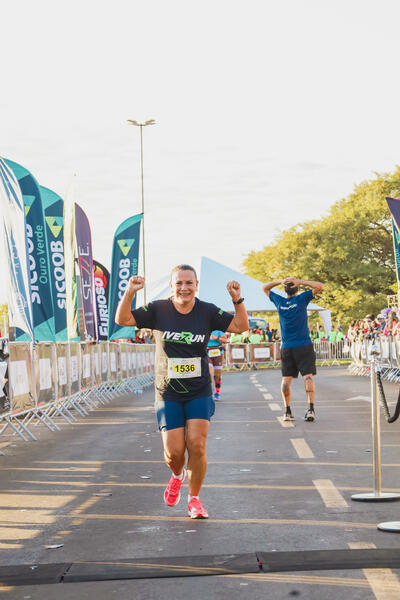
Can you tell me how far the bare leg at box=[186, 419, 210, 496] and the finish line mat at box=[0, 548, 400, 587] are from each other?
1376 mm

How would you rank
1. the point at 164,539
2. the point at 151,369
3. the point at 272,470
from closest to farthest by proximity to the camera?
the point at 164,539, the point at 272,470, the point at 151,369

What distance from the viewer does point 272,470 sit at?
8695 millimetres

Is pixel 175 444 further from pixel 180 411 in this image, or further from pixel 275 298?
pixel 275 298

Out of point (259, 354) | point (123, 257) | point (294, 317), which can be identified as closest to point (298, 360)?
point (294, 317)

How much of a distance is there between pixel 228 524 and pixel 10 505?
2088 mm

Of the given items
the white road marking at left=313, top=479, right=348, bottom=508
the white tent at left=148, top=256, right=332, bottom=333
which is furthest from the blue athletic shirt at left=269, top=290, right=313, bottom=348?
the white tent at left=148, top=256, right=332, bottom=333

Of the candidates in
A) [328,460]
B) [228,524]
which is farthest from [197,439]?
[328,460]

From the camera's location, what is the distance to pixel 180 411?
6672mm

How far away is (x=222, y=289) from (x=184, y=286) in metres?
38.3

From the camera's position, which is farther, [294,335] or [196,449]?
[294,335]

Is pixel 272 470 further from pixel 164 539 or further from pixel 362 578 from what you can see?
pixel 362 578

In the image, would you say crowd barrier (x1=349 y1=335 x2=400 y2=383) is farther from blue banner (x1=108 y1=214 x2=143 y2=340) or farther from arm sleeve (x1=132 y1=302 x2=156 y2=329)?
Result: arm sleeve (x1=132 y1=302 x2=156 y2=329)

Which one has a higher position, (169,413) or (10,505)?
(169,413)

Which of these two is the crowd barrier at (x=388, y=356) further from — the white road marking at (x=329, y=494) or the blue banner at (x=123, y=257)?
the white road marking at (x=329, y=494)
